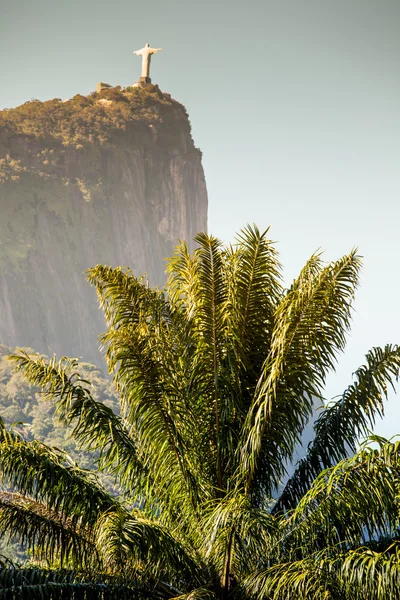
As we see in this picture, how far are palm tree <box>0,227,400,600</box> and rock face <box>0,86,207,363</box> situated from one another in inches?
4346

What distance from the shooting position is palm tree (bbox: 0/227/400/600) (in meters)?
6.20

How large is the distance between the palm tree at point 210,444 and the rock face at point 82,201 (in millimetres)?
110382

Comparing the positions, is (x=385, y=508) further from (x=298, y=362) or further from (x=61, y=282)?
(x=61, y=282)

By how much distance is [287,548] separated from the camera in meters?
6.47

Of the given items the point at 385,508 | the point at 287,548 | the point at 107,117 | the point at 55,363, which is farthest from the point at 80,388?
the point at 107,117

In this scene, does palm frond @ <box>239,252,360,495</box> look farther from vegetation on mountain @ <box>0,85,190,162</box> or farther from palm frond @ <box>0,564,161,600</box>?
vegetation on mountain @ <box>0,85,190,162</box>

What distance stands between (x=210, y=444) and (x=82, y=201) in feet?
418

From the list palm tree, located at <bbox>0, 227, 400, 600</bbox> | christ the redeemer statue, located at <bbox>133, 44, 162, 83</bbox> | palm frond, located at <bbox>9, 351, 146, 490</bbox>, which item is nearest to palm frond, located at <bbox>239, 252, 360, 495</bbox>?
palm tree, located at <bbox>0, 227, 400, 600</bbox>

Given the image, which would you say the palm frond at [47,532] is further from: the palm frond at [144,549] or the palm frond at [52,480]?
the palm frond at [144,549]

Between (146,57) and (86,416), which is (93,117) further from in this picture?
(86,416)

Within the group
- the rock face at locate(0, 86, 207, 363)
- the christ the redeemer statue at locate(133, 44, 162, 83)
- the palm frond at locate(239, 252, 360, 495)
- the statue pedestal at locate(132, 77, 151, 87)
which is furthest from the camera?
the statue pedestal at locate(132, 77, 151, 87)

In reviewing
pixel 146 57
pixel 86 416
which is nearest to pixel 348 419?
pixel 86 416

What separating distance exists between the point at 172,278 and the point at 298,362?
6.08ft

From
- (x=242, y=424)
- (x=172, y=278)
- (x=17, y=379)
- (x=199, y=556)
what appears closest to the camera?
(x=199, y=556)
